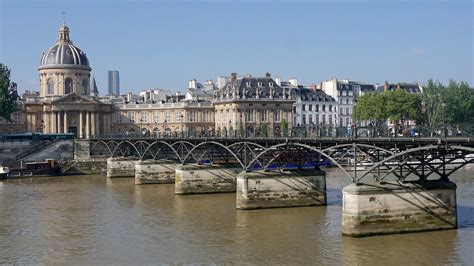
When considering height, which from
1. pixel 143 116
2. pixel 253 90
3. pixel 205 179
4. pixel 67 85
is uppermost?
pixel 67 85

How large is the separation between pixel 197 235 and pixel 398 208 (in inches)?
399

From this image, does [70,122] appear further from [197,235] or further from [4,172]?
[197,235]

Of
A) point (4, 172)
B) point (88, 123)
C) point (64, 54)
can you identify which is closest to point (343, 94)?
point (88, 123)

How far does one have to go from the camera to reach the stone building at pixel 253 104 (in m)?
115

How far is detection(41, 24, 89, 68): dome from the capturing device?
127 metres

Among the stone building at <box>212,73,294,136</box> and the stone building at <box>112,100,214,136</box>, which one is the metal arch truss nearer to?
the stone building at <box>212,73,294,136</box>

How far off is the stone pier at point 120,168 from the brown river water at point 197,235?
21554 mm

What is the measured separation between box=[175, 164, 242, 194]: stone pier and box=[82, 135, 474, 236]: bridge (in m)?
0.08

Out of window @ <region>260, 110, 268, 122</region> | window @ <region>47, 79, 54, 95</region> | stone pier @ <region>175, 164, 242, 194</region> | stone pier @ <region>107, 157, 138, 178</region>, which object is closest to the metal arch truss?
stone pier @ <region>175, 164, 242, 194</region>

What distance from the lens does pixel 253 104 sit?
116000 millimetres

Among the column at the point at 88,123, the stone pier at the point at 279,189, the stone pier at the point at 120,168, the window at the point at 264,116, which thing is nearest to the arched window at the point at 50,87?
the column at the point at 88,123

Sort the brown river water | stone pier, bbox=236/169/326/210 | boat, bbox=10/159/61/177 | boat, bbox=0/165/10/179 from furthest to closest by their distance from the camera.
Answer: boat, bbox=10/159/61/177
boat, bbox=0/165/10/179
stone pier, bbox=236/169/326/210
the brown river water

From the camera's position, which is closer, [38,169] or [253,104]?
[38,169]

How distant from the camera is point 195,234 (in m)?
36.5
